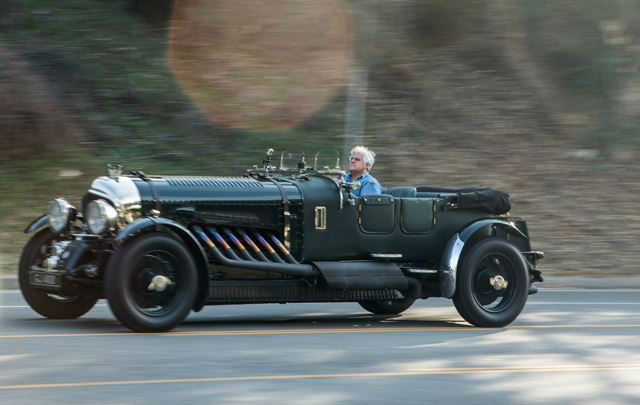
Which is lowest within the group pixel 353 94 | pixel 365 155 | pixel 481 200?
pixel 481 200

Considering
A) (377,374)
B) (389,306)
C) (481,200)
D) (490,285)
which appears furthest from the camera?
(389,306)

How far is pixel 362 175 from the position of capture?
9.89m

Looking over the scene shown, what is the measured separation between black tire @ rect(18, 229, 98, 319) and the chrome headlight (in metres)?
0.12

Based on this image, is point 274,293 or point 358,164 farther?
point 358,164

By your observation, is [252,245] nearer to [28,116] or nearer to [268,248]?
[268,248]

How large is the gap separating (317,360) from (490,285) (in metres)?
2.79

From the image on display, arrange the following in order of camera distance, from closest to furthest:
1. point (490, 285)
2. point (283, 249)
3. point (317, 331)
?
A: point (317, 331), point (283, 249), point (490, 285)

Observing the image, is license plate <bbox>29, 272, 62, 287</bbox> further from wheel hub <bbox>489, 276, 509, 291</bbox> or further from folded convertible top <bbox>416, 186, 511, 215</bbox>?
wheel hub <bbox>489, 276, 509, 291</bbox>

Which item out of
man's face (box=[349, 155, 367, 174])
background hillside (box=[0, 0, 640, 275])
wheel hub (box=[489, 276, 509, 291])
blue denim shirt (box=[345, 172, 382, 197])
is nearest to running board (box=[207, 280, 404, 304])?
blue denim shirt (box=[345, 172, 382, 197])

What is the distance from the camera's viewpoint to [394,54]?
72.5 ft

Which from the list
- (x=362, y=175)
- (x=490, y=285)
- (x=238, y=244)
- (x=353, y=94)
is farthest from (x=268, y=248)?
(x=353, y=94)

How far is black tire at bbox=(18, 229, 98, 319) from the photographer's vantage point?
9078mm

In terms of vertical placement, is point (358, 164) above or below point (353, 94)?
below

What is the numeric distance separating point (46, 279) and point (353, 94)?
12724mm
